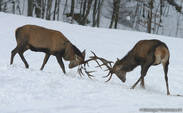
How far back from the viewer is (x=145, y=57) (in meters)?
7.50

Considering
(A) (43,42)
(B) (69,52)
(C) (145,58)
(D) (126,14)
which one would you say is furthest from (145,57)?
(D) (126,14)

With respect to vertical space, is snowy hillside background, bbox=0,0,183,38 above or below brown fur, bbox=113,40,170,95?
below

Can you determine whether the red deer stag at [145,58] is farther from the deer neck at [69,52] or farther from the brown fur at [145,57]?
the deer neck at [69,52]

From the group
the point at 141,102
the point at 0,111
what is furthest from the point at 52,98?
the point at 141,102

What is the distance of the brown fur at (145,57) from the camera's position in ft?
23.9

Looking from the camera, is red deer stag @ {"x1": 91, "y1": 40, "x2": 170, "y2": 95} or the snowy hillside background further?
the snowy hillside background

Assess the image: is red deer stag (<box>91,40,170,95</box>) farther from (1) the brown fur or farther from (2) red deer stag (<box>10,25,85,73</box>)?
(2) red deer stag (<box>10,25,85,73</box>)

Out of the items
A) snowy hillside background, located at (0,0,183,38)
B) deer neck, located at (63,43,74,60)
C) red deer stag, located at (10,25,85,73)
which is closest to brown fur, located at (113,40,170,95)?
red deer stag, located at (10,25,85,73)

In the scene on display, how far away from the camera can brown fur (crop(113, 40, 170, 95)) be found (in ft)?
23.9

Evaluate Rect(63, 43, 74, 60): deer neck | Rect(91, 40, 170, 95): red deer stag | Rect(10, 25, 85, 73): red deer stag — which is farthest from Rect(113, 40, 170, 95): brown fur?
Rect(63, 43, 74, 60): deer neck

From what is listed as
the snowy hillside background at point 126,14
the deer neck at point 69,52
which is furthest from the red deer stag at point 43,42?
the snowy hillside background at point 126,14

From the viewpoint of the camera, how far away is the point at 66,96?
18.2ft

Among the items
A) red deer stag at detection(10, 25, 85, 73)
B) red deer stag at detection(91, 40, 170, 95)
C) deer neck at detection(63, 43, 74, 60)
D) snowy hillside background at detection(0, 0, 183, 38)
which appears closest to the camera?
red deer stag at detection(91, 40, 170, 95)

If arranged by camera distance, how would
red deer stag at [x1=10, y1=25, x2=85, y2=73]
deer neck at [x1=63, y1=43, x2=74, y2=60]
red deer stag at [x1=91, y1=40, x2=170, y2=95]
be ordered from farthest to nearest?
deer neck at [x1=63, y1=43, x2=74, y2=60]
red deer stag at [x1=10, y1=25, x2=85, y2=73]
red deer stag at [x1=91, y1=40, x2=170, y2=95]
